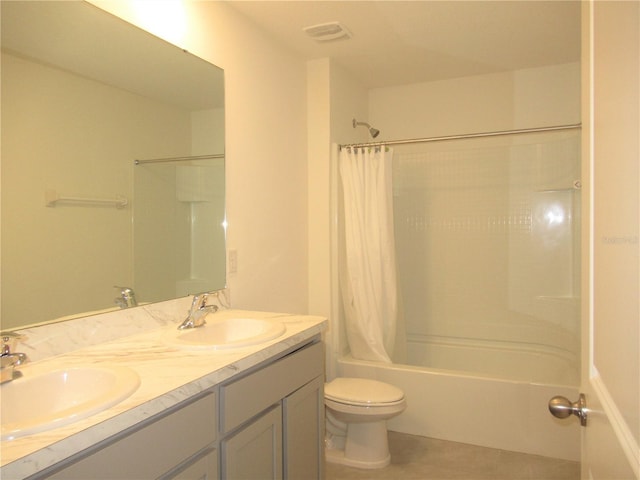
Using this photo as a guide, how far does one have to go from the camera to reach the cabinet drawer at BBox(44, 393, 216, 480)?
0.89 meters

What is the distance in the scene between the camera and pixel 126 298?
163 centimetres

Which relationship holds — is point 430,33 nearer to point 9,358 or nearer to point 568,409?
point 568,409

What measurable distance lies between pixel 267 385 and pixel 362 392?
1061 mm

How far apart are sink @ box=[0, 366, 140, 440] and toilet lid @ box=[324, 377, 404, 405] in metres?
1.41

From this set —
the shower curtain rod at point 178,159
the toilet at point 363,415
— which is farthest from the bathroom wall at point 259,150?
the toilet at point 363,415

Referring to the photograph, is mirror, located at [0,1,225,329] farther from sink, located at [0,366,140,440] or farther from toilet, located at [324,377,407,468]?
toilet, located at [324,377,407,468]

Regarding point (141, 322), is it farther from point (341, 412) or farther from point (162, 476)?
point (341, 412)

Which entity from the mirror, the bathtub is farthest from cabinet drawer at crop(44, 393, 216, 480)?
the bathtub

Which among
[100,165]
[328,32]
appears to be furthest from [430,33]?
[100,165]

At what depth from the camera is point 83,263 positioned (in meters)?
1.48

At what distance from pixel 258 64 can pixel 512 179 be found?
204cm

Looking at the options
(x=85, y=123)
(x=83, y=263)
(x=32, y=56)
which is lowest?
(x=83, y=263)

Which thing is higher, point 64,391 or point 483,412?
point 64,391

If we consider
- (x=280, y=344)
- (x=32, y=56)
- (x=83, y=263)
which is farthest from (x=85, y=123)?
(x=280, y=344)
